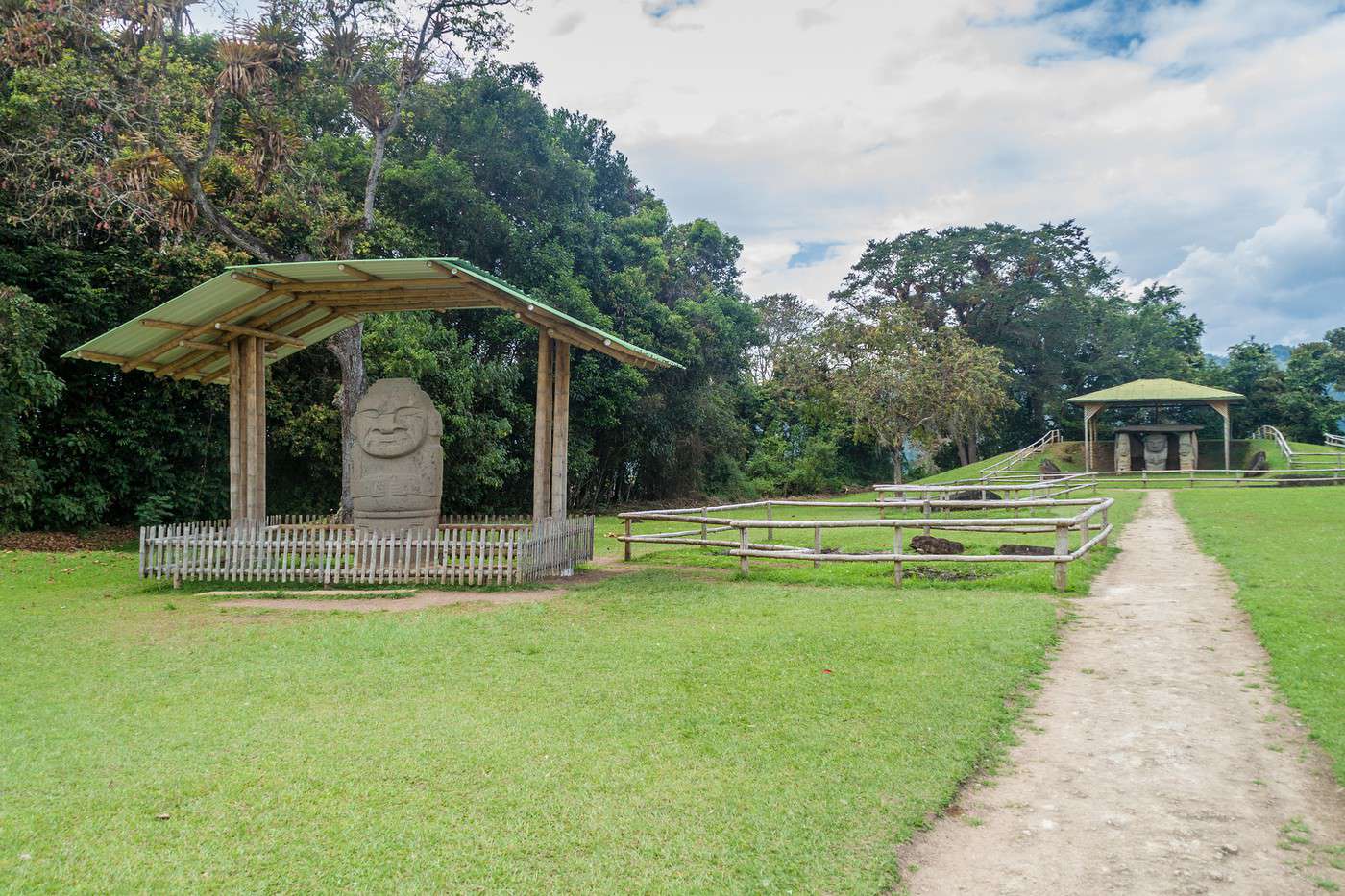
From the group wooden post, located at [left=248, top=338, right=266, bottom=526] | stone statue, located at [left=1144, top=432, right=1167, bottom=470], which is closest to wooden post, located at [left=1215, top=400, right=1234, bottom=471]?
stone statue, located at [left=1144, top=432, right=1167, bottom=470]

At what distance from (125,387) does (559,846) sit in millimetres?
19119

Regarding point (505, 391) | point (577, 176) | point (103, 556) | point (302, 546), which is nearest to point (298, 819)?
point (302, 546)

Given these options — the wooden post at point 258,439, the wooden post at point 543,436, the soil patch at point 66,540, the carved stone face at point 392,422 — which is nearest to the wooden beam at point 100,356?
the wooden post at point 258,439

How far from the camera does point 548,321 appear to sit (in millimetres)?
11633

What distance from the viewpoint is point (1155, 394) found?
34.1 metres

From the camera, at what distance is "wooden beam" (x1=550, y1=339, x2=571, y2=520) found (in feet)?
39.9

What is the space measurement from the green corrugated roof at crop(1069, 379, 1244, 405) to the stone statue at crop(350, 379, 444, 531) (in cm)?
3023

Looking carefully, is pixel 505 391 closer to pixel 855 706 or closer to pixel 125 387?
pixel 125 387

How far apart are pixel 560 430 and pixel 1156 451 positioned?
32.0 meters

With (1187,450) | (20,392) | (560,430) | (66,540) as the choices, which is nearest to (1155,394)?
(1187,450)

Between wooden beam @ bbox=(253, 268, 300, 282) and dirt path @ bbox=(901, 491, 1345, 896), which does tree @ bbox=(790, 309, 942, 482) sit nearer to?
wooden beam @ bbox=(253, 268, 300, 282)

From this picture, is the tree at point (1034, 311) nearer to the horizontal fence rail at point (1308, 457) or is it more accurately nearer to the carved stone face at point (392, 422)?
the horizontal fence rail at point (1308, 457)

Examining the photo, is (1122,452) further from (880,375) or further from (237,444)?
(237,444)

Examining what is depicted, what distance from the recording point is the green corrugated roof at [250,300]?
414 inches
